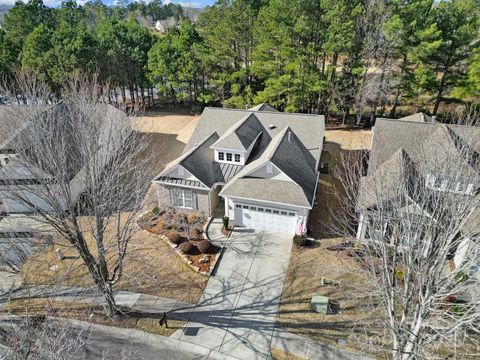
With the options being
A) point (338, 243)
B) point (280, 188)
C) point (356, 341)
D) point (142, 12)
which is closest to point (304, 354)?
point (356, 341)

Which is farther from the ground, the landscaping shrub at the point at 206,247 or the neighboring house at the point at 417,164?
the neighboring house at the point at 417,164

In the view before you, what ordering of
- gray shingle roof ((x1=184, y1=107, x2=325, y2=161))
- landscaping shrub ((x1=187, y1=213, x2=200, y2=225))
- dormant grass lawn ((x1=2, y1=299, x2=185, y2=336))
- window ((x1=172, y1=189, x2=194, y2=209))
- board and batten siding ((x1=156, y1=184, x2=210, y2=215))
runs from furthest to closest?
gray shingle roof ((x1=184, y1=107, x2=325, y2=161)) → window ((x1=172, y1=189, x2=194, y2=209)) → board and batten siding ((x1=156, y1=184, x2=210, y2=215)) → landscaping shrub ((x1=187, y1=213, x2=200, y2=225)) → dormant grass lawn ((x1=2, y1=299, x2=185, y2=336))

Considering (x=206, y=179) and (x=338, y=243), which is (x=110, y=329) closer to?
(x=206, y=179)

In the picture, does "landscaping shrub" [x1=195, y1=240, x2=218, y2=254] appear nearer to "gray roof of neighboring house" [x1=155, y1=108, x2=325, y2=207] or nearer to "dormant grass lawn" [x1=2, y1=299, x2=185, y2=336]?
"gray roof of neighboring house" [x1=155, y1=108, x2=325, y2=207]

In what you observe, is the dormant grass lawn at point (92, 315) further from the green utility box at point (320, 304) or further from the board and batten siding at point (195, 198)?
the board and batten siding at point (195, 198)

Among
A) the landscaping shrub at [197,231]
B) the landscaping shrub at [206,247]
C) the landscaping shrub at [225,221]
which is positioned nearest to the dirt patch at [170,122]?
the landscaping shrub at [197,231]

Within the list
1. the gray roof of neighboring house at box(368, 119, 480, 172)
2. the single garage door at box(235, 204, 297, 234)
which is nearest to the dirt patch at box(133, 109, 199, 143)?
the single garage door at box(235, 204, 297, 234)

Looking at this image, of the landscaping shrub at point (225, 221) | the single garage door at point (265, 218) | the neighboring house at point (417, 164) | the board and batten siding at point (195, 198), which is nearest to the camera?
the neighboring house at point (417, 164)
